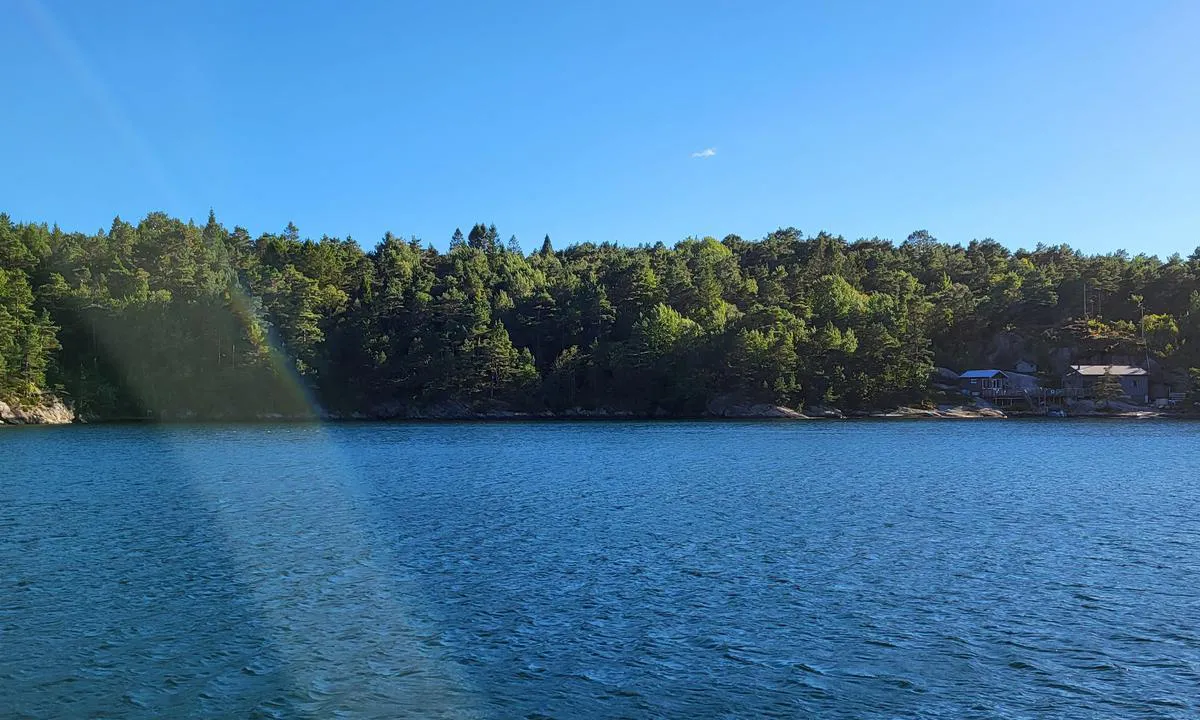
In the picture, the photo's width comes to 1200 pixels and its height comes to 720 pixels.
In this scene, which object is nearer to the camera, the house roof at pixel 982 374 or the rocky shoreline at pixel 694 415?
the rocky shoreline at pixel 694 415

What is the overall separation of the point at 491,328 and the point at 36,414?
5279 cm

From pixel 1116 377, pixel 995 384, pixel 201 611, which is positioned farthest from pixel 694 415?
pixel 201 611

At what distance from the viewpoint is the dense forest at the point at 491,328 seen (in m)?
104

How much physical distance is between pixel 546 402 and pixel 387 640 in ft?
330

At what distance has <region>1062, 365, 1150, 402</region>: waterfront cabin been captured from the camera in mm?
108438

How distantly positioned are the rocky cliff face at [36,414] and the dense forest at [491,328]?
1236mm

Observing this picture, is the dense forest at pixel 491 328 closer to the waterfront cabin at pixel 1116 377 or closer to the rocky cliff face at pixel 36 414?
the rocky cliff face at pixel 36 414

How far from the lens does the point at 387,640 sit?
50.2 feet

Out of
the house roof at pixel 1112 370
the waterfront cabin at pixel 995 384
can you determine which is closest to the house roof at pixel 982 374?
the waterfront cabin at pixel 995 384

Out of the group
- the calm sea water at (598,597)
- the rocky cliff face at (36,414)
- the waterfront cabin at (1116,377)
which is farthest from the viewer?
the waterfront cabin at (1116,377)

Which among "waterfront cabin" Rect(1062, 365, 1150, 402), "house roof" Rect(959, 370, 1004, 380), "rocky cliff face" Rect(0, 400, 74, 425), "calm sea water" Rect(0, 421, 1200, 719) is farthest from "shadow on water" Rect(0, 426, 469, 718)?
"waterfront cabin" Rect(1062, 365, 1150, 402)

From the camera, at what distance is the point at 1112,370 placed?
110125 mm

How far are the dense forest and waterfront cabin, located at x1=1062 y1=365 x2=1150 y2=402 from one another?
409 centimetres

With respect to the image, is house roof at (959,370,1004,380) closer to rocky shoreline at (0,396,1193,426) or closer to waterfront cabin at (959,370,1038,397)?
waterfront cabin at (959,370,1038,397)
